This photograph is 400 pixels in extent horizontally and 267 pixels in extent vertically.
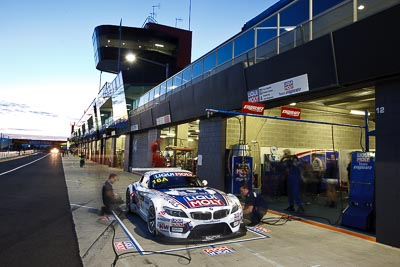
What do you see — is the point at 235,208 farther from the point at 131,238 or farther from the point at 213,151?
the point at 213,151

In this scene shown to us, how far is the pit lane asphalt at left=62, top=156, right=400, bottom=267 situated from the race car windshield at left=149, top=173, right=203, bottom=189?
3.77 ft

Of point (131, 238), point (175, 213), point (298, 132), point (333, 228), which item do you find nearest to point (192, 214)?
point (175, 213)

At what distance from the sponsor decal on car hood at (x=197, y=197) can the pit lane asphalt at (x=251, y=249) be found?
807 mm

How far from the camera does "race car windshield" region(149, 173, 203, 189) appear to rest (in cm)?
787

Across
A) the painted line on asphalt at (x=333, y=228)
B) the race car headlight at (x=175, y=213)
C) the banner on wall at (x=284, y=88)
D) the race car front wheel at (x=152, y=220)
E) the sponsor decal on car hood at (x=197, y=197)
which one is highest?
the banner on wall at (x=284, y=88)

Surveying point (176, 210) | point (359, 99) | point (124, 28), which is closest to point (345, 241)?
point (176, 210)

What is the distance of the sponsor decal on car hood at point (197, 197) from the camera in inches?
246

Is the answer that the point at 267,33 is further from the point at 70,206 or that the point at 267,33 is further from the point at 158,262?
the point at 70,206

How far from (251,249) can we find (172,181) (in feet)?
9.72

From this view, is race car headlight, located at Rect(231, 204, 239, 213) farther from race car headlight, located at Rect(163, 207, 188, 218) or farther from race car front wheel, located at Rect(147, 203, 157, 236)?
race car front wheel, located at Rect(147, 203, 157, 236)

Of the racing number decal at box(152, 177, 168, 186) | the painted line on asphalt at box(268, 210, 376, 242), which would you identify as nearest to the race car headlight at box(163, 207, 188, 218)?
the racing number decal at box(152, 177, 168, 186)

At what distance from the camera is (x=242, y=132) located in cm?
1413

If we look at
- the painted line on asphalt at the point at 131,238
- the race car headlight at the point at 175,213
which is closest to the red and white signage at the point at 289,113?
the race car headlight at the point at 175,213

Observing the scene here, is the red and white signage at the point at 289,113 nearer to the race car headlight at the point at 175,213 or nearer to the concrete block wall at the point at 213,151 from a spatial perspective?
the concrete block wall at the point at 213,151
